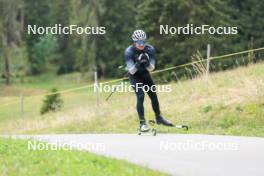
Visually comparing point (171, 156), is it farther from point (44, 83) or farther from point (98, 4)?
point (44, 83)

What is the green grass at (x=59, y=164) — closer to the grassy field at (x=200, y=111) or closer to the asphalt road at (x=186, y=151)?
the asphalt road at (x=186, y=151)

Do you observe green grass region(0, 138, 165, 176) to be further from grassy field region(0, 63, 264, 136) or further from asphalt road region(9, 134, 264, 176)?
grassy field region(0, 63, 264, 136)

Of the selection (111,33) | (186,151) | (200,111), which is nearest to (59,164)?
(186,151)

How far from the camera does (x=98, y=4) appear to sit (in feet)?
233

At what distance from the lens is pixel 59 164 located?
879 cm

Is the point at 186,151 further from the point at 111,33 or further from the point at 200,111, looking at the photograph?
the point at 111,33

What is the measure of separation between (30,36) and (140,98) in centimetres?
8101

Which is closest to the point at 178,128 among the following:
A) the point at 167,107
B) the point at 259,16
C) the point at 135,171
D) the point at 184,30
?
the point at 167,107

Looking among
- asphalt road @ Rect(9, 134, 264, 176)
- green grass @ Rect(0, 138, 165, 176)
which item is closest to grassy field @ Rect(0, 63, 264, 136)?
asphalt road @ Rect(9, 134, 264, 176)

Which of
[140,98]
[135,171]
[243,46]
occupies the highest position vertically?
[243,46]

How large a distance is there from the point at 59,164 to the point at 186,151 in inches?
105

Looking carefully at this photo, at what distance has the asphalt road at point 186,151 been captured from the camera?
8909 millimetres

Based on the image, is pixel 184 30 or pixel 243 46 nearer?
pixel 184 30

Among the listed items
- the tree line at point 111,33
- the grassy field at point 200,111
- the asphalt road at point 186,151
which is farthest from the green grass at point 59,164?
the tree line at point 111,33
